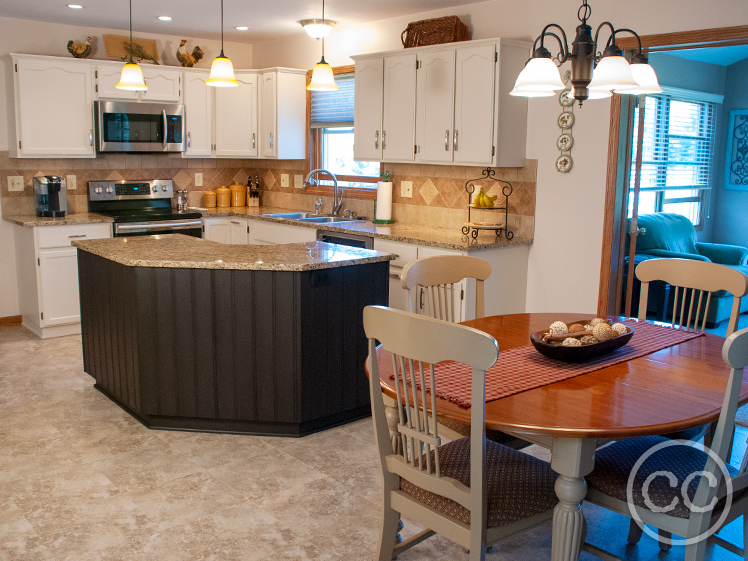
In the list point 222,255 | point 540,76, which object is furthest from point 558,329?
point 222,255

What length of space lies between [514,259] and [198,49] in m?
3.54

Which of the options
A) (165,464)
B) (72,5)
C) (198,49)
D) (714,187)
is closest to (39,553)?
(165,464)

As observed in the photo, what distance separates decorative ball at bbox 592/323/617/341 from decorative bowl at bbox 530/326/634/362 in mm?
21

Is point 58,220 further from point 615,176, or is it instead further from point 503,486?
point 503,486

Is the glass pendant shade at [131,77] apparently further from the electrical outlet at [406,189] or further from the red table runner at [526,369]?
the red table runner at [526,369]

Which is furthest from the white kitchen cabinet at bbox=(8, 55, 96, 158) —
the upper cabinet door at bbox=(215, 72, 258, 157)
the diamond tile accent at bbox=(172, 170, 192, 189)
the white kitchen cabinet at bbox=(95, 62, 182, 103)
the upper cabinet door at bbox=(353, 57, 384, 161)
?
the upper cabinet door at bbox=(353, 57, 384, 161)

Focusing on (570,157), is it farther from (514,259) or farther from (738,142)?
(738,142)

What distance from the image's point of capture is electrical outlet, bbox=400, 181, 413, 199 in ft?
17.8

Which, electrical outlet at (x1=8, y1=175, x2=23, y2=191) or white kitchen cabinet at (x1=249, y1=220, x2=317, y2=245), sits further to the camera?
electrical outlet at (x1=8, y1=175, x2=23, y2=191)

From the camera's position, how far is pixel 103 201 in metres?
6.03

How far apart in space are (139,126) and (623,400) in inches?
197

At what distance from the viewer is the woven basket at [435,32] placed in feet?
15.6

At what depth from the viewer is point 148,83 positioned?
589cm

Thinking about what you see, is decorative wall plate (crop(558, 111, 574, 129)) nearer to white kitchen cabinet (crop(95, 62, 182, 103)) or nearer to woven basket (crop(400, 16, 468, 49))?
woven basket (crop(400, 16, 468, 49))
